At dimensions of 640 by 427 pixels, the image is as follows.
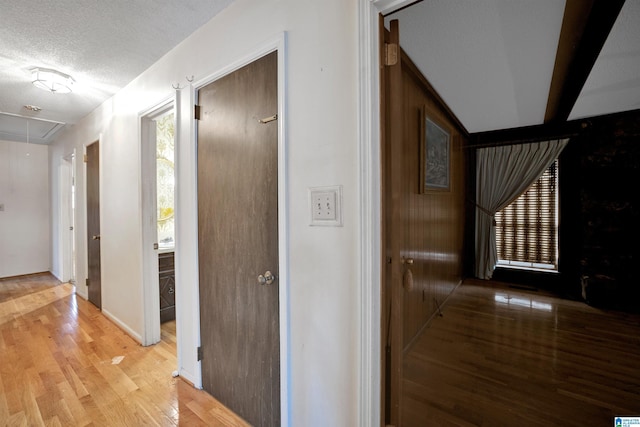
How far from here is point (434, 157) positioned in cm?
273

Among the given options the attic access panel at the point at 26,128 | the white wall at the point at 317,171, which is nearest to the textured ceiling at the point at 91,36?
the white wall at the point at 317,171

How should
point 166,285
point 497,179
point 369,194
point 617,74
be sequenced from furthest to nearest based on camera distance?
point 497,179, point 166,285, point 617,74, point 369,194

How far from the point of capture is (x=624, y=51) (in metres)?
1.95

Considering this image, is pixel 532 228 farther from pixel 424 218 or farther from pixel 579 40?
pixel 579 40

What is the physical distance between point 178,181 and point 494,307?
3787mm

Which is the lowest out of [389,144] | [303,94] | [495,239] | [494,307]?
[494,307]

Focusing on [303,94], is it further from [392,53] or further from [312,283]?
[312,283]

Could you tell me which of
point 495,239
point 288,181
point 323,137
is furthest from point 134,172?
point 495,239

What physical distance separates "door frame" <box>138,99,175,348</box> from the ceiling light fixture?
0.81 meters

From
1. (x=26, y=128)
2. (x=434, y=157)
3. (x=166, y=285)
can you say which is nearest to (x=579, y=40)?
(x=434, y=157)

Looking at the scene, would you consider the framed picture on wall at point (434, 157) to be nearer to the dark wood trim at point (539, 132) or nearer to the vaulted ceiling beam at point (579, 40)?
the vaulted ceiling beam at point (579, 40)

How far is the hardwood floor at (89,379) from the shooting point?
5.33 ft

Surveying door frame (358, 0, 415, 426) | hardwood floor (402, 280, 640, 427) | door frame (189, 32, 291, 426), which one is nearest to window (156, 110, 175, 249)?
door frame (189, 32, 291, 426)

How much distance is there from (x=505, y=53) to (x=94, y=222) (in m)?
4.67
